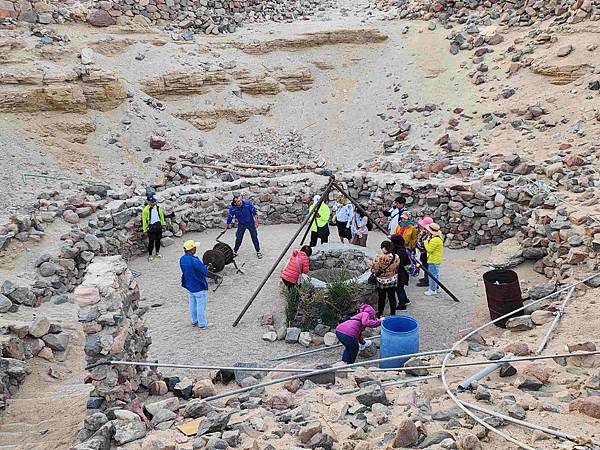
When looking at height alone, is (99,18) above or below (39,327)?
above

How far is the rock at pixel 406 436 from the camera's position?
484 centimetres

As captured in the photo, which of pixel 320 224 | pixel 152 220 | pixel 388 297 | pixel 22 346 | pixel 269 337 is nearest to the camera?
pixel 22 346

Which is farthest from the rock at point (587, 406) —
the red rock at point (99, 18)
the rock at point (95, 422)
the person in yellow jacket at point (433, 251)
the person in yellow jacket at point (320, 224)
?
the red rock at point (99, 18)

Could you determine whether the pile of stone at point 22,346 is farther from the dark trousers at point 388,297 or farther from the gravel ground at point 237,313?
the dark trousers at point 388,297

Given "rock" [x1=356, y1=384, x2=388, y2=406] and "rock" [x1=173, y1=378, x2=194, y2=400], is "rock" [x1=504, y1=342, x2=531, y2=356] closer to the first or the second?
"rock" [x1=356, y1=384, x2=388, y2=406]

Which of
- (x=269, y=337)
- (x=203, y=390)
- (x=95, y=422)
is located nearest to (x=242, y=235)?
(x=269, y=337)

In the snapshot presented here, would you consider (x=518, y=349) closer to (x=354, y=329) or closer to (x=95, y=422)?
(x=354, y=329)

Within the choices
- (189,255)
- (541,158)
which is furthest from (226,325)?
(541,158)

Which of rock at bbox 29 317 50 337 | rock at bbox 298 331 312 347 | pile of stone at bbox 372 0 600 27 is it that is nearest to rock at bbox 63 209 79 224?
rock at bbox 29 317 50 337

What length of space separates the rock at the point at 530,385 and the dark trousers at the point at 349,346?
2355mm

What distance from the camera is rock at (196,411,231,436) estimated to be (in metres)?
5.38

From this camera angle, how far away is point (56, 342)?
27.2 ft

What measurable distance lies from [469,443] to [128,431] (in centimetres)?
294

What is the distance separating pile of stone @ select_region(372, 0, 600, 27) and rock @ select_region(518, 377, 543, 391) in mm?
13620
